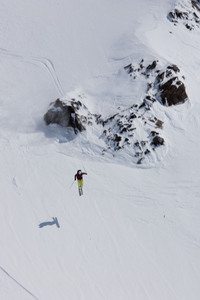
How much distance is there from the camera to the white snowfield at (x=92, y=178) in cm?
1148

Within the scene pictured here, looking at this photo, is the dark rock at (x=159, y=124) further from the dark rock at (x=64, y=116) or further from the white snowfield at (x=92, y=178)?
the dark rock at (x=64, y=116)

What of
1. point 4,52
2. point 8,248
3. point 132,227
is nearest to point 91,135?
point 132,227

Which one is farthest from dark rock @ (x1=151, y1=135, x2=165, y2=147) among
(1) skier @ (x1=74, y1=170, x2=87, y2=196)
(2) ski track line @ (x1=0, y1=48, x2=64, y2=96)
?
(2) ski track line @ (x1=0, y1=48, x2=64, y2=96)

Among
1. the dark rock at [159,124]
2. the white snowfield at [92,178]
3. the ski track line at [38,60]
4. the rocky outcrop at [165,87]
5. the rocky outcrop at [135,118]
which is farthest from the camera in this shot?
the ski track line at [38,60]

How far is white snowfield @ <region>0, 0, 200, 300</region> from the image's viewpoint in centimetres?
1148

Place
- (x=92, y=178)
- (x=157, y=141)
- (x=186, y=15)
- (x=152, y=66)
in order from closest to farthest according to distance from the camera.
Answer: (x=92, y=178)
(x=157, y=141)
(x=152, y=66)
(x=186, y=15)

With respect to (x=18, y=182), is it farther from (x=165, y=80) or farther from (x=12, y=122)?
(x=165, y=80)

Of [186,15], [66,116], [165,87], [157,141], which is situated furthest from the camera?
[186,15]

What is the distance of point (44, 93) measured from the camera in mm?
19531

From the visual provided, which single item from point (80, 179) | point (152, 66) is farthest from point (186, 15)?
point (80, 179)

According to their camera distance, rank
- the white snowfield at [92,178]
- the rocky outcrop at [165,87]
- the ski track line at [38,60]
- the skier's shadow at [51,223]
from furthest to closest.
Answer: the ski track line at [38,60]
the rocky outcrop at [165,87]
the skier's shadow at [51,223]
the white snowfield at [92,178]

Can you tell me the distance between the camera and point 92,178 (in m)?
15.4

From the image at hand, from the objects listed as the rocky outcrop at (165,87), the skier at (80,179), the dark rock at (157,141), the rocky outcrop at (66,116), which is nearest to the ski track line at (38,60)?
the rocky outcrop at (66,116)

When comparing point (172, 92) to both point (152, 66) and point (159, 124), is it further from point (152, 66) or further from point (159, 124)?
point (159, 124)
